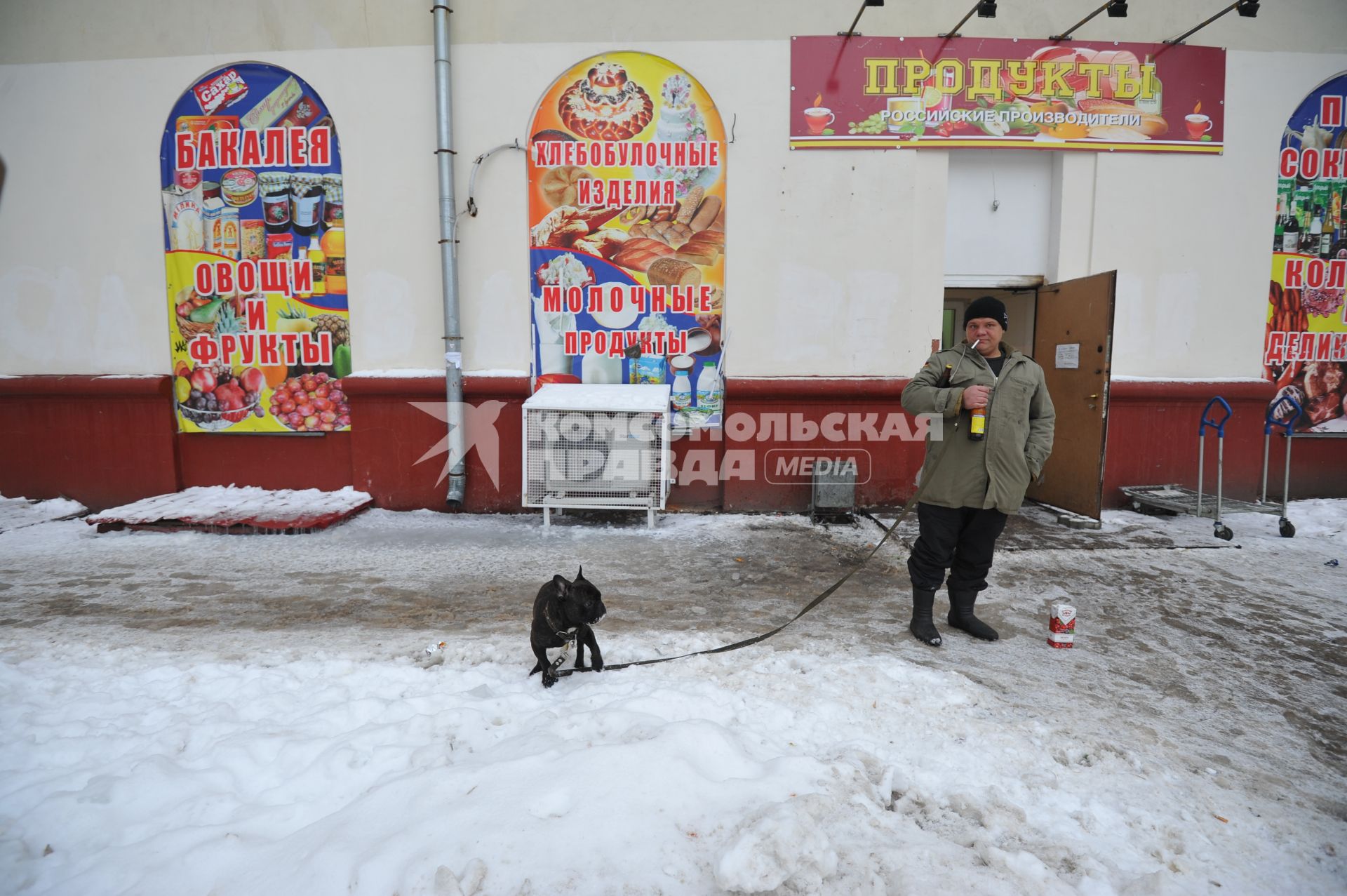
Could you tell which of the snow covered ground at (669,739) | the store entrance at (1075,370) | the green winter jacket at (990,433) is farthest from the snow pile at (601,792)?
the store entrance at (1075,370)

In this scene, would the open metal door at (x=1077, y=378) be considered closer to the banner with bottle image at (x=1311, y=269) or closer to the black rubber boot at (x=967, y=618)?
the banner with bottle image at (x=1311, y=269)

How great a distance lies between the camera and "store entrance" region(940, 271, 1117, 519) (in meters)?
6.23

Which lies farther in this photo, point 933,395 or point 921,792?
point 933,395

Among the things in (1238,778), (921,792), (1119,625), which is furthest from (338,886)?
(1119,625)

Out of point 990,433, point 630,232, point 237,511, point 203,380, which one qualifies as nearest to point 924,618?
point 990,433

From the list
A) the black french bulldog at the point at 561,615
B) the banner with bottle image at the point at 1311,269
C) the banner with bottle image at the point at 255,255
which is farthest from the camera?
the banner with bottle image at the point at 1311,269

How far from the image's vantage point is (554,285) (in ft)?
22.5

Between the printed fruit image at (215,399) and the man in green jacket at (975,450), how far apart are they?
6.69 meters

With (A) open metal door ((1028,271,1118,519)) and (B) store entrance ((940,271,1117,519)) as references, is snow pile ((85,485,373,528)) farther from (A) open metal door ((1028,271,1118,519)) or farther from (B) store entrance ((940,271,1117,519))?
(A) open metal door ((1028,271,1118,519))

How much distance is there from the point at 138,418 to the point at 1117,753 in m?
8.71

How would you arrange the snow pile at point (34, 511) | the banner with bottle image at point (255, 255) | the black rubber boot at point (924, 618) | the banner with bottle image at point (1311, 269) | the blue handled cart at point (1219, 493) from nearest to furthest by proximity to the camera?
1. the black rubber boot at point (924, 618)
2. the blue handled cart at point (1219, 493)
3. the snow pile at point (34, 511)
4. the banner with bottle image at point (255, 255)
5. the banner with bottle image at point (1311, 269)

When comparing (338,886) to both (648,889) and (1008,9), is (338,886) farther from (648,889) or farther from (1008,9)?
(1008,9)

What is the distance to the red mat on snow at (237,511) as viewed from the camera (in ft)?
19.8

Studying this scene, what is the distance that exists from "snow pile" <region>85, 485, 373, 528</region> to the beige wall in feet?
4.71
